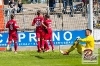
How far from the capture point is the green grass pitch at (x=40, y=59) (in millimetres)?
20047

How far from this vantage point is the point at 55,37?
26531mm

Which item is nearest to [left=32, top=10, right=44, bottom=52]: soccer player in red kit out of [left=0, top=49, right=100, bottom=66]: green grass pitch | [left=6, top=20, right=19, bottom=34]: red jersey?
[left=0, top=49, right=100, bottom=66]: green grass pitch

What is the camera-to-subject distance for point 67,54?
74.1ft

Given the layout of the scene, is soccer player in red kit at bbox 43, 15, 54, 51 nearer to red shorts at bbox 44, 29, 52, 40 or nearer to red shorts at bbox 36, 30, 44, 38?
red shorts at bbox 44, 29, 52, 40

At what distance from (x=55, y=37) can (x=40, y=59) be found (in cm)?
521

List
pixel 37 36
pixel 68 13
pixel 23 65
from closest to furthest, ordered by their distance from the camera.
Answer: pixel 23 65
pixel 37 36
pixel 68 13

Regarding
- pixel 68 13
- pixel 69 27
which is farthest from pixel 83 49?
pixel 68 13

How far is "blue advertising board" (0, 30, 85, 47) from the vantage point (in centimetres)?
2625

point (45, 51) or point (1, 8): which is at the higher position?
point (1, 8)

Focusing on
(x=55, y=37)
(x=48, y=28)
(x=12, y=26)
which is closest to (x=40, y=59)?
(x=12, y=26)

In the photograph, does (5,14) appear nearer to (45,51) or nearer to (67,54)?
(45,51)

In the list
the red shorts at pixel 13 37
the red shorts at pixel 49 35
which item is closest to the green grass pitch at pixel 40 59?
the red shorts at pixel 13 37

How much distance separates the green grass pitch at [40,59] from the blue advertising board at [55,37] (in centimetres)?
253

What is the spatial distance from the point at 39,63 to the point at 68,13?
14.9m
